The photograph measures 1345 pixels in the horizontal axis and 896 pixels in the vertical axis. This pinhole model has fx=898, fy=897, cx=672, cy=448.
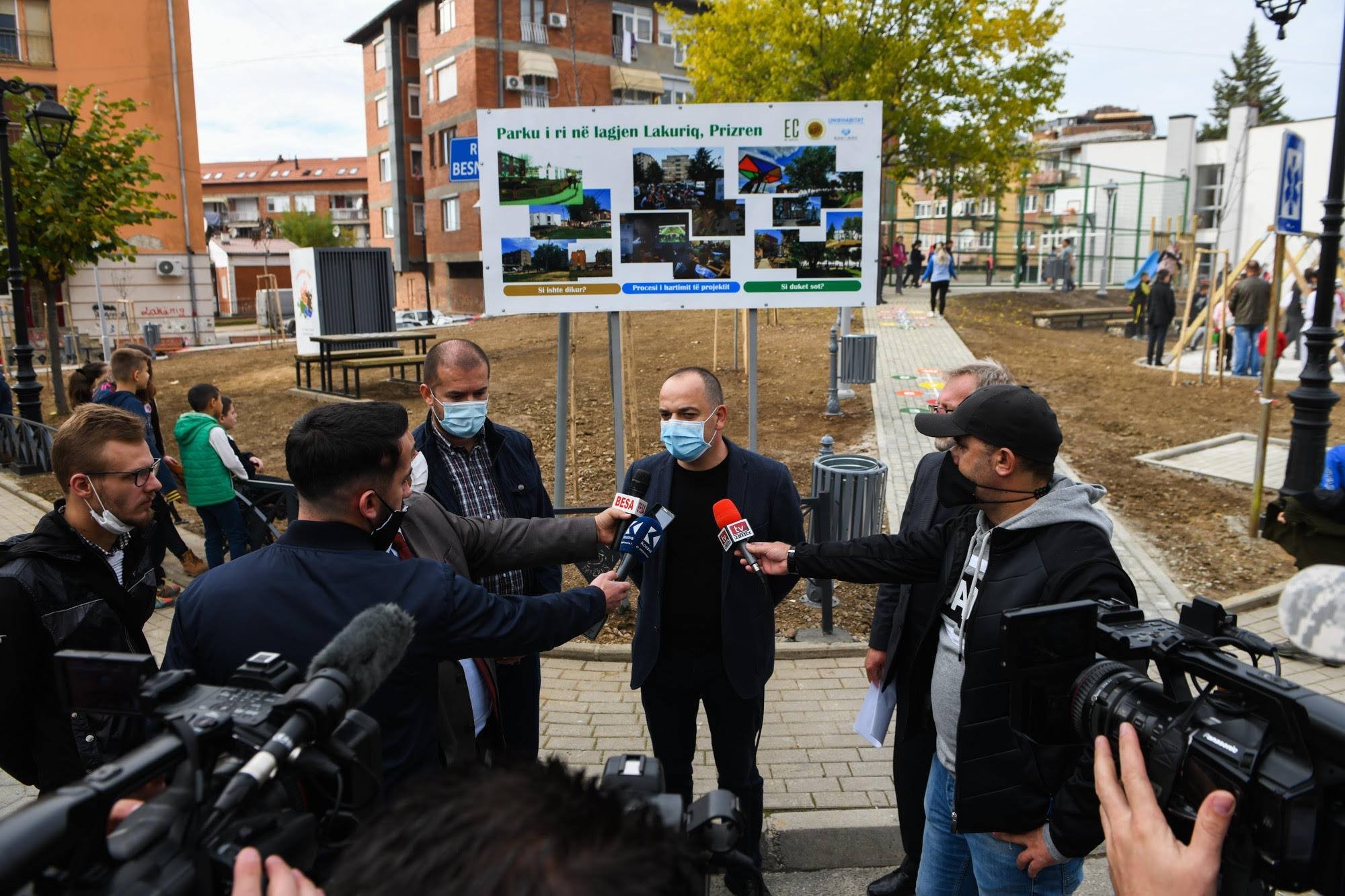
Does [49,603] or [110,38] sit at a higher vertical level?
[110,38]

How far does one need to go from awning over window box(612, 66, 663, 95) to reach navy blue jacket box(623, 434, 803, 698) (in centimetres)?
3848

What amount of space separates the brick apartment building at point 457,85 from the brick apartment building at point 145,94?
29.4 feet

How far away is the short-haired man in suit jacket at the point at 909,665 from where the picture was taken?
3447mm

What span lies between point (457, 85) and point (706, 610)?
135ft

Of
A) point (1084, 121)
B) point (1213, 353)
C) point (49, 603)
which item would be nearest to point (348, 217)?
point (1084, 121)

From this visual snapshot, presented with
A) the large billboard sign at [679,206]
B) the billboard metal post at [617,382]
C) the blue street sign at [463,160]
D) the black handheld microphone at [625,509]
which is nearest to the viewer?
the black handheld microphone at [625,509]

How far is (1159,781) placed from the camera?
1450 millimetres

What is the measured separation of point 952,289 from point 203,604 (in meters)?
30.1

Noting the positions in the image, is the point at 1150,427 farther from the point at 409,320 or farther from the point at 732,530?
the point at 409,320

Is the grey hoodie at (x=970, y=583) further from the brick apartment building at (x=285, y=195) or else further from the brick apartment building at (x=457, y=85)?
the brick apartment building at (x=285, y=195)

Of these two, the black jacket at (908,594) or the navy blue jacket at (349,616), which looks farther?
the black jacket at (908,594)

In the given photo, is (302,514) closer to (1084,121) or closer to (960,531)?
(960,531)

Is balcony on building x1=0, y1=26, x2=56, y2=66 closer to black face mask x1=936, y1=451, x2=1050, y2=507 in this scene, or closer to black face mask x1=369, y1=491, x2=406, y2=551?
black face mask x1=369, y1=491, x2=406, y2=551

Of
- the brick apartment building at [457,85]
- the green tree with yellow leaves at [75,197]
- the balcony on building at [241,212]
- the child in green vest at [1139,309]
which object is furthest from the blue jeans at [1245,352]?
the balcony on building at [241,212]
